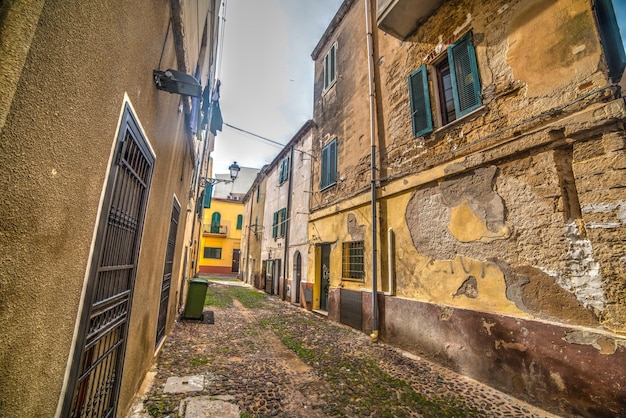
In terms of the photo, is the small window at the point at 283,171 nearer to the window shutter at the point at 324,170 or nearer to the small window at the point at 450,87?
the window shutter at the point at 324,170

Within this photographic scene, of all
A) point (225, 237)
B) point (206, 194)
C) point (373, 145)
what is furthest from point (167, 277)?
point (225, 237)

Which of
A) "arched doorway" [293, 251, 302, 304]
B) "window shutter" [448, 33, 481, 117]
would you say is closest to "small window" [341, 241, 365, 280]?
"arched doorway" [293, 251, 302, 304]

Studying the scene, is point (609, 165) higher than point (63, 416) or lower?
higher

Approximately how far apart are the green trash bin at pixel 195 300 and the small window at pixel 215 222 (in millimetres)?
21877

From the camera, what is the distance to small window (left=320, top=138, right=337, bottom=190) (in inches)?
352

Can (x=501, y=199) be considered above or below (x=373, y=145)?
below

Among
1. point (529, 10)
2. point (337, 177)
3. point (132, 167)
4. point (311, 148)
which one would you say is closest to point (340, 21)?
point (311, 148)

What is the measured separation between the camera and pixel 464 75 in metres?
4.96

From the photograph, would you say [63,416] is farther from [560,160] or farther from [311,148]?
[311,148]

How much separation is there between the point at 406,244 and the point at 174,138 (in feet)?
15.5

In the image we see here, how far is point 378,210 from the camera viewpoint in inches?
255

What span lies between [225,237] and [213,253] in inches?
79.3

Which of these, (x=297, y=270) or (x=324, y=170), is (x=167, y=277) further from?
(x=297, y=270)

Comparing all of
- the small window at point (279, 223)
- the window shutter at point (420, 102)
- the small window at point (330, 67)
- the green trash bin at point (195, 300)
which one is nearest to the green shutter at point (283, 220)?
the small window at point (279, 223)
